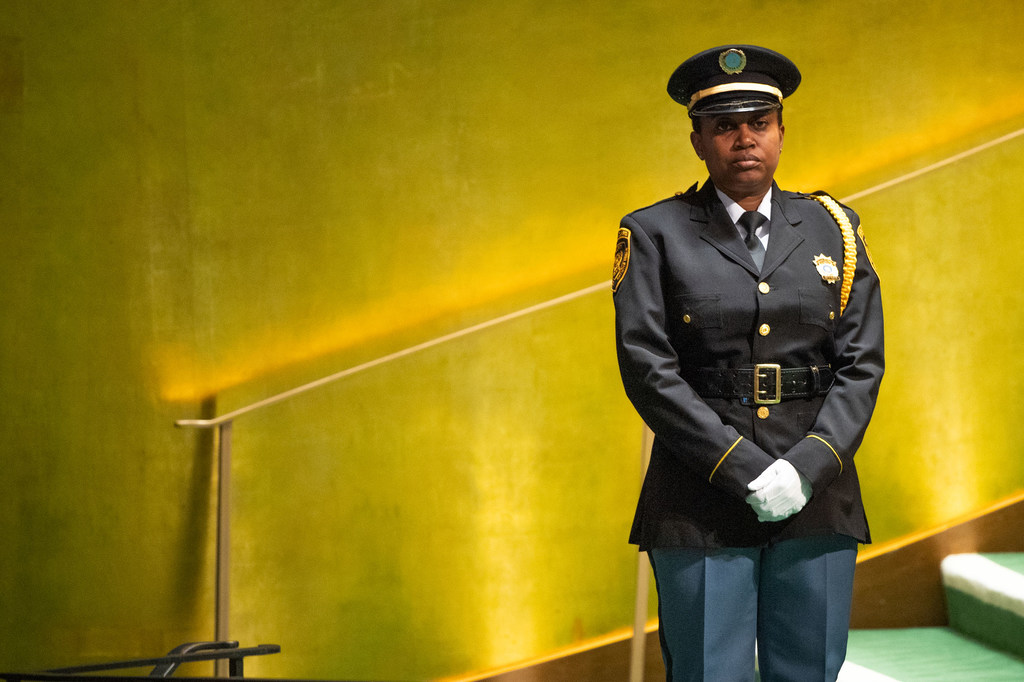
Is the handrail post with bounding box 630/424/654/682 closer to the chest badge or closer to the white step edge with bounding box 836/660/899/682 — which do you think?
the white step edge with bounding box 836/660/899/682

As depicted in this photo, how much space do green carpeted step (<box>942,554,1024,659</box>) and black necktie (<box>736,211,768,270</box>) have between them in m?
1.15

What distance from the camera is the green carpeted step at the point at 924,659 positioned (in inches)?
80.3

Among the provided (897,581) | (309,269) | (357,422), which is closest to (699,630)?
(897,581)

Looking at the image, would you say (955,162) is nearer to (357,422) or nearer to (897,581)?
(897,581)

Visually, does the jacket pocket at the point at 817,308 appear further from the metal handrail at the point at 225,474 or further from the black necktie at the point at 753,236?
the metal handrail at the point at 225,474

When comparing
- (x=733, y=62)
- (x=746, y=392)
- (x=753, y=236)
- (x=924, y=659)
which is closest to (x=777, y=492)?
(x=746, y=392)

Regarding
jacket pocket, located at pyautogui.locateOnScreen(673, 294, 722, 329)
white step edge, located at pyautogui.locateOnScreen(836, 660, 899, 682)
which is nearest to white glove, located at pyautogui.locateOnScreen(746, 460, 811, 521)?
jacket pocket, located at pyautogui.locateOnScreen(673, 294, 722, 329)

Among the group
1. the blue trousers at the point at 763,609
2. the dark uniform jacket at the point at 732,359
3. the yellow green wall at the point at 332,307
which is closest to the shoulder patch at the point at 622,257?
the dark uniform jacket at the point at 732,359

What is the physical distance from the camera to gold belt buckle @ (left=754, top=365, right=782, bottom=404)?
4.55 ft

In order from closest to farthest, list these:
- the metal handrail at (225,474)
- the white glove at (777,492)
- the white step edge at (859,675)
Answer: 1. the white glove at (777,492)
2. the white step edge at (859,675)
3. the metal handrail at (225,474)

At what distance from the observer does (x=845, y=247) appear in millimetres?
1479

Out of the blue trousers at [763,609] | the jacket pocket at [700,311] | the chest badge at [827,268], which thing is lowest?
the blue trousers at [763,609]

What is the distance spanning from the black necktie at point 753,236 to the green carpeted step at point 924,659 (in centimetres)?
105

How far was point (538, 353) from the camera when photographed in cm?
271
